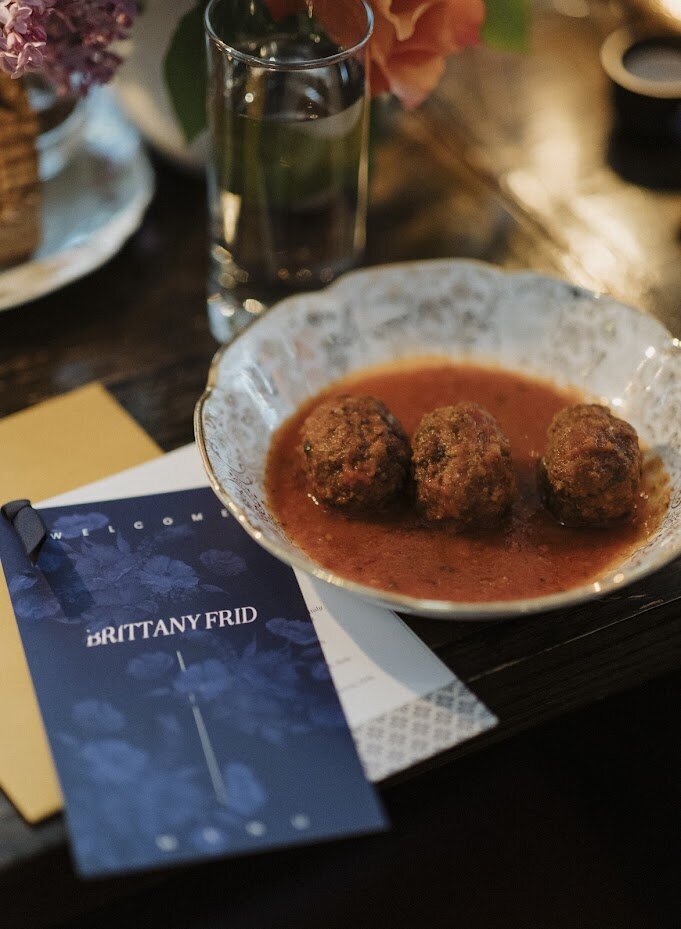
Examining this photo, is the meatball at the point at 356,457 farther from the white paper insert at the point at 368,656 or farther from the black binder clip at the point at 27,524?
the black binder clip at the point at 27,524

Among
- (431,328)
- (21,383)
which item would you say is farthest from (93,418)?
(431,328)

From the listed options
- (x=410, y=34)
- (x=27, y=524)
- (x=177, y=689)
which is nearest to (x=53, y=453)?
(x=27, y=524)

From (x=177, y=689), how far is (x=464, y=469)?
43 cm

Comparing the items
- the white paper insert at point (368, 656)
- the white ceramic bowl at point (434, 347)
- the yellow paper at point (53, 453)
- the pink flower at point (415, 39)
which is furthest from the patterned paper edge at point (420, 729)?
the pink flower at point (415, 39)

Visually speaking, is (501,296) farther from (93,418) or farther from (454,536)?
(93,418)

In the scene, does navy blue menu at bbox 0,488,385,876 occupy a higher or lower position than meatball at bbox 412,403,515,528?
lower

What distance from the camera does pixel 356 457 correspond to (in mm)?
1312

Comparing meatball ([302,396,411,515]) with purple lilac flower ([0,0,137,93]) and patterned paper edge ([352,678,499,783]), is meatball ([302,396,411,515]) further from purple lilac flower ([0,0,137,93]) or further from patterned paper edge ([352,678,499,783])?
purple lilac flower ([0,0,137,93])

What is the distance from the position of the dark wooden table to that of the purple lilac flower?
386 mm

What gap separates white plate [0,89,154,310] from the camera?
1791 mm

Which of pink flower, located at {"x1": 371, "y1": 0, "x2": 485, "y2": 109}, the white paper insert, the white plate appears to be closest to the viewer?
the white paper insert

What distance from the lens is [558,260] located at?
1937mm

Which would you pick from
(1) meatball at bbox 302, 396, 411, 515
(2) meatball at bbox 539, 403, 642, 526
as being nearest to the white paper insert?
(1) meatball at bbox 302, 396, 411, 515

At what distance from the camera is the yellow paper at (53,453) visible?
1.23 m
